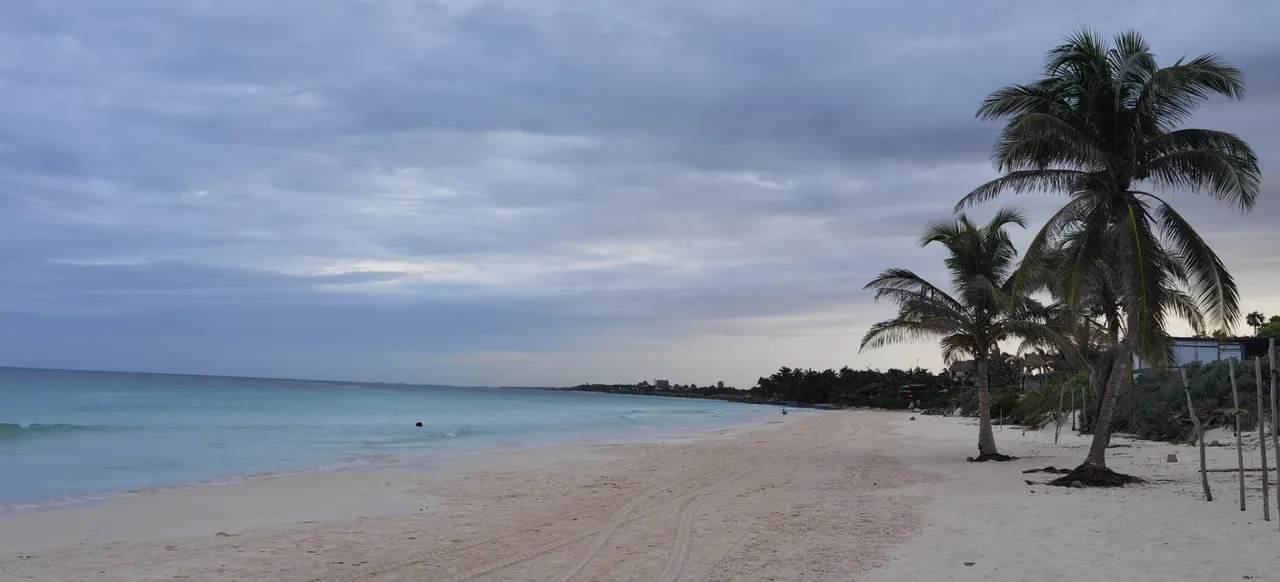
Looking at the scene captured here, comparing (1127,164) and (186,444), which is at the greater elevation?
(1127,164)

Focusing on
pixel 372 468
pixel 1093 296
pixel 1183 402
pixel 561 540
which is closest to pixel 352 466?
pixel 372 468

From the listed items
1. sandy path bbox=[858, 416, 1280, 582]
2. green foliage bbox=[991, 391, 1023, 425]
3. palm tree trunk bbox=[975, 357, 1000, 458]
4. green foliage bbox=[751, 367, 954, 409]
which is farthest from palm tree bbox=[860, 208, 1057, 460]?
green foliage bbox=[751, 367, 954, 409]

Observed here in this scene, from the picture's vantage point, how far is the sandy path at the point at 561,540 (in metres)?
7.49

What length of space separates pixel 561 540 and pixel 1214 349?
29.0 metres

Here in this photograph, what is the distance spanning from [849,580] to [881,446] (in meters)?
18.5

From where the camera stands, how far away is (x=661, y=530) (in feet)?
31.6

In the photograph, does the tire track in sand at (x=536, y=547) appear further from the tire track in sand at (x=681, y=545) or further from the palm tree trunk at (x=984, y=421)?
the palm tree trunk at (x=984, y=421)

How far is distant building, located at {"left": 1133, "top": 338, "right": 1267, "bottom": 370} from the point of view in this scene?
87.0ft

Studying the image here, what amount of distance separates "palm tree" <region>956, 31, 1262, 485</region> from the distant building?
15.4 meters

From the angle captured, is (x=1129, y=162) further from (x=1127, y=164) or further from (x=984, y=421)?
(x=984, y=421)

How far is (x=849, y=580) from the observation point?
22.6 ft

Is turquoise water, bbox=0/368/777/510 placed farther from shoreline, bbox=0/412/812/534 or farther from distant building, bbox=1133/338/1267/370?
distant building, bbox=1133/338/1267/370

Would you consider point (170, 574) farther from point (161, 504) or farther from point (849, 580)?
point (849, 580)

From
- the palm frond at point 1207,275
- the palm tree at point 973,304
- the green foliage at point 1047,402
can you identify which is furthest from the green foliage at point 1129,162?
the green foliage at point 1047,402
